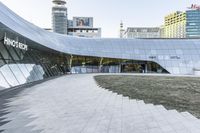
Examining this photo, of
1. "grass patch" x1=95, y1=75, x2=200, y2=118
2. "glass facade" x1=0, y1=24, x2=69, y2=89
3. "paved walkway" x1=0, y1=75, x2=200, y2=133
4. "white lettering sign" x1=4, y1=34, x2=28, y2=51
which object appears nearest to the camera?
"paved walkway" x1=0, y1=75, x2=200, y2=133

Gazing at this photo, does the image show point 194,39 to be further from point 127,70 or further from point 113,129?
point 113,129

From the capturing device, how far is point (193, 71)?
53344 mm

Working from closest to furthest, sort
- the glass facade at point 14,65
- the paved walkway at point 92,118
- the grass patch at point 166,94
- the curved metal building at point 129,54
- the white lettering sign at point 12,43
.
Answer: the paved walkway at point 92,118, the grass patch at point 166,94, the glass facade at point 14,65, the white lettering sign at point 12,43, the curved metal building at point 129,54

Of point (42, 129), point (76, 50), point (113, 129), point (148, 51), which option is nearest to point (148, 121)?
point (113, 129)

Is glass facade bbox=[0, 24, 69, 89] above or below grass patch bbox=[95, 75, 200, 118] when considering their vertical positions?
above

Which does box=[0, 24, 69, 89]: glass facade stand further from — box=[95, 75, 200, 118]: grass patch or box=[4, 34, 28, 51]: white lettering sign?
box=[95, 75, 200, 118]: grass patch

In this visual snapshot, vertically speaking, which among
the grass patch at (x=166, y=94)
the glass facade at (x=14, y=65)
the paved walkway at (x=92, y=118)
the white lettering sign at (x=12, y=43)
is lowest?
the grass patch at (x=166, y=94)

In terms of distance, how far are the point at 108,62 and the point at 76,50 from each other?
8.03 meters

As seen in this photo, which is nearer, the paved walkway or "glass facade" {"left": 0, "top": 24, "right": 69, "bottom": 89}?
the paved walkway

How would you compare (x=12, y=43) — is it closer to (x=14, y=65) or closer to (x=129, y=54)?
(x=14, y=65)

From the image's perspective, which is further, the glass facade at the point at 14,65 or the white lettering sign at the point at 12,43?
the white lettering sign at the point at 12,43

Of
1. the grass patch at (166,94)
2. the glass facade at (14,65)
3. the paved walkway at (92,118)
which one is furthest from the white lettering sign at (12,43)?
the paved walkway at (92,118)

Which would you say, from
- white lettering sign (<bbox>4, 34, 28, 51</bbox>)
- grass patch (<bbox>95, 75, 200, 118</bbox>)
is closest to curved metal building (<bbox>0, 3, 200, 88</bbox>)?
white lettering sign (<bbox>4, 34, 28, 51</bbox>)

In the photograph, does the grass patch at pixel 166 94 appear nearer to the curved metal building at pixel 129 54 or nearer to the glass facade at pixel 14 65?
the glass facade at pixel 14 65
